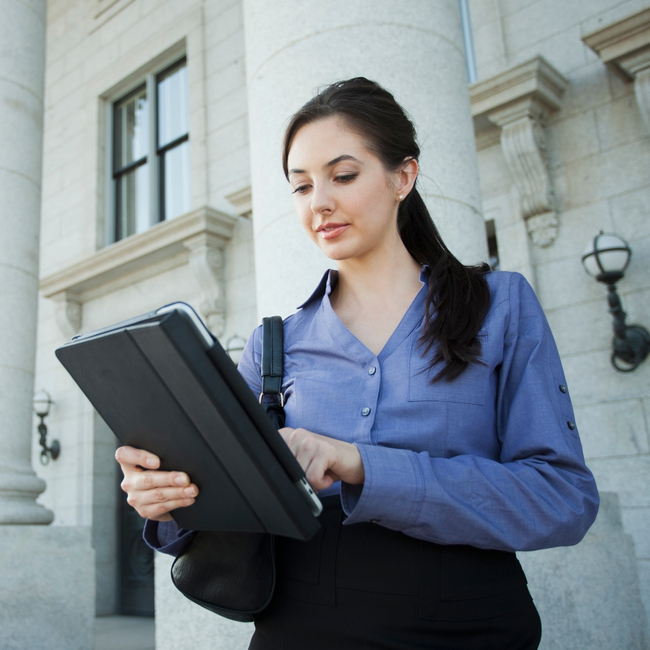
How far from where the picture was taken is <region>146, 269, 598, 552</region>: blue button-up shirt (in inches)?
39.5

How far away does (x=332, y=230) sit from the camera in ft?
4.43

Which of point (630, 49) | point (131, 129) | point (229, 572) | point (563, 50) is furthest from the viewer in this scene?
point (131, 129)

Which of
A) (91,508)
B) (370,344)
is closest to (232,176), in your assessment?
(91,508)

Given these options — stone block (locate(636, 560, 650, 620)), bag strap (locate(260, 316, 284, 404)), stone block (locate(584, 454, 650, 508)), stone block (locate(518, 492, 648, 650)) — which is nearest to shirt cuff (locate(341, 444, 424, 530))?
bag strap (locate(260, 316, 284, 404))

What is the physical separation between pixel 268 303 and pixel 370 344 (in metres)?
1.19

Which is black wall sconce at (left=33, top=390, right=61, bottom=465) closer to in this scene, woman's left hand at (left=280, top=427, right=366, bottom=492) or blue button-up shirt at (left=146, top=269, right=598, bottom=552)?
blue button-up shirt at (left=146, top=269, right=598, bottom=552)

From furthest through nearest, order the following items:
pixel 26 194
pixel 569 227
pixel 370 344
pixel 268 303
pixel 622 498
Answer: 1. pixel 26 194
2. pixel 569 227
3. pixel 622 498
4. pixel 268 303
5. pixel 370 344

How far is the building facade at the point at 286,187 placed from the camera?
245 centimetres

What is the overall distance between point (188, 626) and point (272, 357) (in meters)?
1.48

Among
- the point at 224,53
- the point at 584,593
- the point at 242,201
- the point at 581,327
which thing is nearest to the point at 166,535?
the point at 584,593

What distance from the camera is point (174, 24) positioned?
334 inches

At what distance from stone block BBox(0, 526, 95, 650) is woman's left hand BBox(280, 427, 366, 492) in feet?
13.8

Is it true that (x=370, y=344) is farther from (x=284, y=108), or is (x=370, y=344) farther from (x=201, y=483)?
(x=284, y=108)

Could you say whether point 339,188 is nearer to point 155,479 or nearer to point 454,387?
point 454,387
